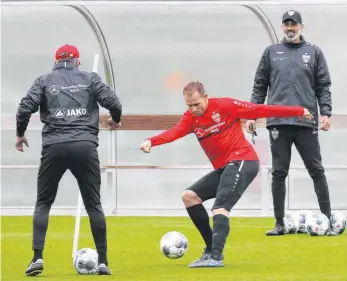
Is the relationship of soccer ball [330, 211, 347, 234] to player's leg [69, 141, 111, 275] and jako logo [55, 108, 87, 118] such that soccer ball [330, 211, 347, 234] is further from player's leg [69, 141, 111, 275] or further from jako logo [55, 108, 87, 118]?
jako logo [55, 108, 87, 118]

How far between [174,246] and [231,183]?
930 mm

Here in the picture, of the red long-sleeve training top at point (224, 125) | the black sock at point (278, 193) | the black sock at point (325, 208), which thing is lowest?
the black sock at point (325, 208)

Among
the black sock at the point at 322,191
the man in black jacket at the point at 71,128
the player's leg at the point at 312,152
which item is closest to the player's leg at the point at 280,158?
the player's leg at the point at 312,152

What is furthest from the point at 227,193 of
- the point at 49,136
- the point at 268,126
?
the point at 268,126

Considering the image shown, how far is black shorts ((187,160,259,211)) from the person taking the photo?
1071cm

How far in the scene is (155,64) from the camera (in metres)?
18.8

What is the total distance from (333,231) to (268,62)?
1.86 m

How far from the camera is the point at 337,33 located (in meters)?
18.3

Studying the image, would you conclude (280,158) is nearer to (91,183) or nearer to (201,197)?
(201,197)

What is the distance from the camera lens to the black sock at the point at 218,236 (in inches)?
417

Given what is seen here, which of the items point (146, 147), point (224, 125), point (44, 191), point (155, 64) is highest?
point (155, 64)

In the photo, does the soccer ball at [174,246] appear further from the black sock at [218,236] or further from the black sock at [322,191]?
the black sock at [322,191]

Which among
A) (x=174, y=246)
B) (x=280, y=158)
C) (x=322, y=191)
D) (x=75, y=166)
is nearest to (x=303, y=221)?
(x=322, y=191)

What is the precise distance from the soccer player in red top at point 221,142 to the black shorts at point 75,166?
55cm
